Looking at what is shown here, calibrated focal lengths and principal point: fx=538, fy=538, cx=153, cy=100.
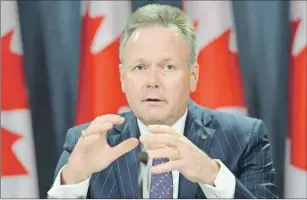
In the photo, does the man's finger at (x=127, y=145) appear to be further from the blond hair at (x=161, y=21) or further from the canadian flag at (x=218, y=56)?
the canadian flag at (x=218, y=56)

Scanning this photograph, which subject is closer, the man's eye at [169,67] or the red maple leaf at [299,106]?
the man's eye at [169,67]

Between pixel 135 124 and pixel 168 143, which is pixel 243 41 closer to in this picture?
pixel 135 124

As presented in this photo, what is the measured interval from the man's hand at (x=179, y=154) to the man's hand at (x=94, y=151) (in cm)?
6

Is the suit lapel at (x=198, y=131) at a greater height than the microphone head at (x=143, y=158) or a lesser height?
lesser

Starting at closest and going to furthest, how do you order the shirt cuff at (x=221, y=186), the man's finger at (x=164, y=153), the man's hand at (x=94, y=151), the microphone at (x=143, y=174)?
the microphone at (x=143, y=174), the man's finger at (x=164, y=153), the man's hand at (x=94, y=151), the shirt cuff at (x=221, y=186)

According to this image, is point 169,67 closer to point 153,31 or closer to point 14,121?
point 153,31

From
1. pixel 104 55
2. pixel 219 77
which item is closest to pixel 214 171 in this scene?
pixel 219 77

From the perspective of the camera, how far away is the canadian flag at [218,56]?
2.46m

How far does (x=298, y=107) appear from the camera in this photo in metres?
2.41

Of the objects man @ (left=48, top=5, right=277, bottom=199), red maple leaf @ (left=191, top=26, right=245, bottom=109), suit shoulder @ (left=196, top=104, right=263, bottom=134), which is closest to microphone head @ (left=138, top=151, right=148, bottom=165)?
man @ (left=48, top=5, right=277, bottom=199)

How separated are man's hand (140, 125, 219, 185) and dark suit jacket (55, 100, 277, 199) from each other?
0.21 metres

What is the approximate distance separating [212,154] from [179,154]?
1.38 feet

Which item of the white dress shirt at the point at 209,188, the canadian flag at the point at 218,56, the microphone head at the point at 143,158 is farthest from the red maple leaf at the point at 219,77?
the microphone head at the point at 143,158

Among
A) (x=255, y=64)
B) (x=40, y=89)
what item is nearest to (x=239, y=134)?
(x=255, y=64)
